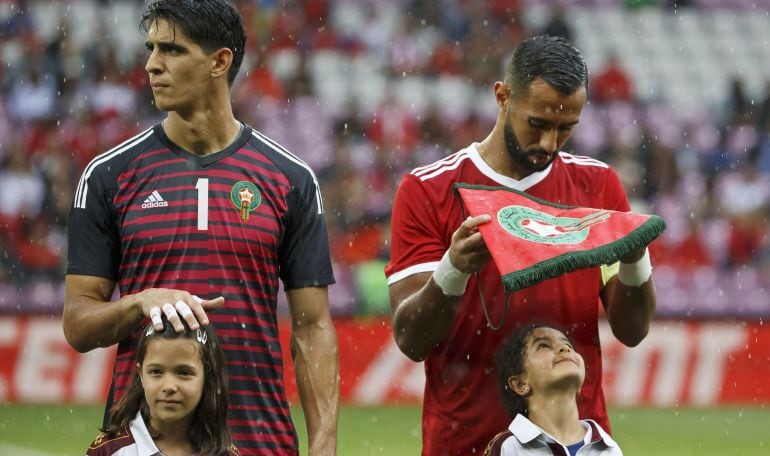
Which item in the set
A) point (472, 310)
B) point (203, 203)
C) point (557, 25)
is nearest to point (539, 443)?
point (472, 310)

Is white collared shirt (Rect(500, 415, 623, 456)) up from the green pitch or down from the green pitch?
up

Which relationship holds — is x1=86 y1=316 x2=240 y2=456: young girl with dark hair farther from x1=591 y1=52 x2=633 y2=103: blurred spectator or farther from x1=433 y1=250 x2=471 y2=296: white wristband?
x1=591 y1=52 x2=633 y2=103: blurred spectator

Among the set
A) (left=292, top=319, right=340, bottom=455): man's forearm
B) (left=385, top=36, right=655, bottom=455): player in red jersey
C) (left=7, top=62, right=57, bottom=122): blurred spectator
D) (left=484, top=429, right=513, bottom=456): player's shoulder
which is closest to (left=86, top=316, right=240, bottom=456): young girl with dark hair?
(left=292, top=319, right=340, bottom=455): man's forearm

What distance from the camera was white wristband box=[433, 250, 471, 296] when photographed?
3.97 metres

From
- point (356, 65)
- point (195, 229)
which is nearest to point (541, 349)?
point (195, 229)

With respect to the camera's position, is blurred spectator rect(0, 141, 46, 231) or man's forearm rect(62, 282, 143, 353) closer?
man's forearm rect(62, 282, 143, 353)

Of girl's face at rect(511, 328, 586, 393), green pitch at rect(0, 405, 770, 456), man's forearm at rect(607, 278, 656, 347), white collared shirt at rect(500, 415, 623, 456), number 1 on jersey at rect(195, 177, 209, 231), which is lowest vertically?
green pitch at rect(0, 405, 770, 456)

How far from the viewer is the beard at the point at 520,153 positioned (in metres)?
4.18

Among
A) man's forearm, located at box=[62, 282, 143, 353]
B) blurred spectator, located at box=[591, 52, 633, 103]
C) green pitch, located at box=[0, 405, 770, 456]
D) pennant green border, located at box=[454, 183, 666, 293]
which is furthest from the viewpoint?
blurred spectator, located at box=[591, 52, 633, 103]

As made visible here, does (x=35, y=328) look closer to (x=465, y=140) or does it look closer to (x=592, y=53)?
(x=465, y=140)

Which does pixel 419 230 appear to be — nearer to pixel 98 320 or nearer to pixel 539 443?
pixel 539 443

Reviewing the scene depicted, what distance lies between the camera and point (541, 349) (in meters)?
4.23

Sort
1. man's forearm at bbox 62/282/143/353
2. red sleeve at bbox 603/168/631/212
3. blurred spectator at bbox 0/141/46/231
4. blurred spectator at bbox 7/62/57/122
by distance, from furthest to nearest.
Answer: blurred spectator at bbox 7/62/57/122
blurred spectator at bbox 0/141/46/231
red sleeve at bbox 603/168/631/212
man's forearm at bbox 62/282/143/353

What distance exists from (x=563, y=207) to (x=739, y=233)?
10.8 metres
